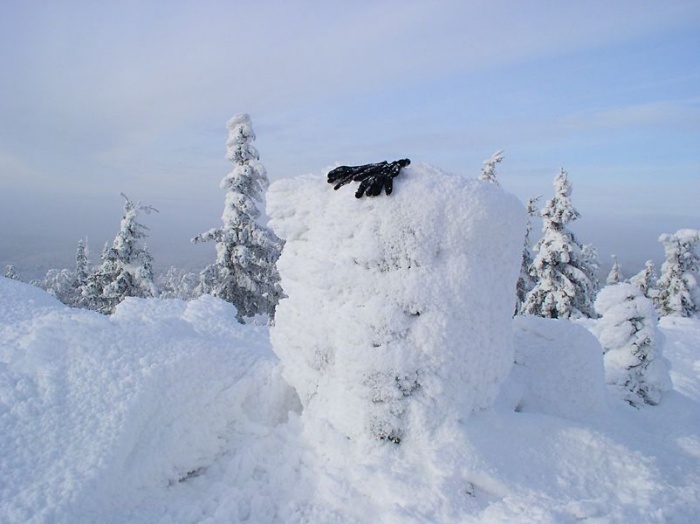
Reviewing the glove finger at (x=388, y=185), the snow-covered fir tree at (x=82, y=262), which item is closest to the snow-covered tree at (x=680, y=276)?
the glove finger at (x=388, y=185)

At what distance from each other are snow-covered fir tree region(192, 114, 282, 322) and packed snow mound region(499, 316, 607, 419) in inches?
619

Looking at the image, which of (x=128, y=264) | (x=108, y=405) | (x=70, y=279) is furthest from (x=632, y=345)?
(x=70, y=279)

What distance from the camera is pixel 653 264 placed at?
3766cm

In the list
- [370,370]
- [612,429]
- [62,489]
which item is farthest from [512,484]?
[62,489]

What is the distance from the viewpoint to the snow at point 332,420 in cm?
423

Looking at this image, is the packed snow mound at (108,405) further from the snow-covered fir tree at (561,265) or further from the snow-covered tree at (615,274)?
the snow-covered tree at (615,274)

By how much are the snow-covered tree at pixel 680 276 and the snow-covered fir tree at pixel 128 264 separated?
3157 cm

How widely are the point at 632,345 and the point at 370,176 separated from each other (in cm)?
634

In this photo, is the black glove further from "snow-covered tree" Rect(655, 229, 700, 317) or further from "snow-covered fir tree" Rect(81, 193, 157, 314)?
"snow-covered tree" Rect(655, 229, 700, 317)

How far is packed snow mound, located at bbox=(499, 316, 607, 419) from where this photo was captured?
6.44 meters

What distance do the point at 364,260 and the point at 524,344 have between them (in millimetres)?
3548

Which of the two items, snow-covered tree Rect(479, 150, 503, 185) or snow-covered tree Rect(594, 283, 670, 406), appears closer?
snow-covered tree Rect(594, 283, 670, 406)

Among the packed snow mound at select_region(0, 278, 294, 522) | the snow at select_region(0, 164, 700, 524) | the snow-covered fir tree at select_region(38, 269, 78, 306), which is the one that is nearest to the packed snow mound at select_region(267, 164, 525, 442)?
the snow at select_region(0, 164, 700, 524)

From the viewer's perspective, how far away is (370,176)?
211 inches
